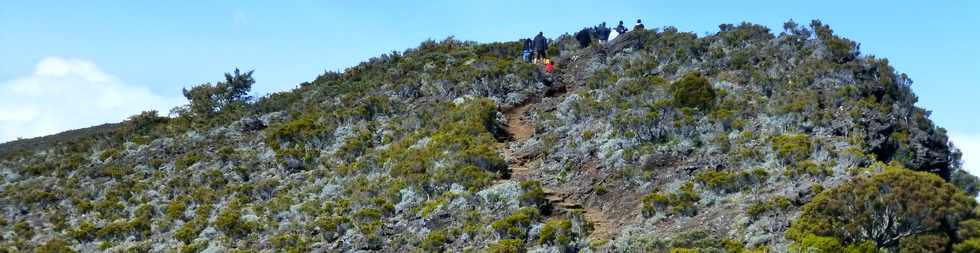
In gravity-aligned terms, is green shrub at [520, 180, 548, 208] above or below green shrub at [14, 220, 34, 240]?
below

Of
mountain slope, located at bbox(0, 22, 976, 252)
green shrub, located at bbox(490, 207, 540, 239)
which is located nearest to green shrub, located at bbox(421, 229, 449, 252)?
mountain slope, located at bbox(0, 22, 976, 252)

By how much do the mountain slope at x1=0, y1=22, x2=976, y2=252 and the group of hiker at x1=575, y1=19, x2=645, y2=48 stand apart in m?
1.35

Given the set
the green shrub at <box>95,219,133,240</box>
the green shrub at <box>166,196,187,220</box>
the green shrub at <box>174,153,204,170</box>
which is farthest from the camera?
the green shrub at <box>174,153,204,170</box>

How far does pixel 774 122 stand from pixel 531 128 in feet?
29.8

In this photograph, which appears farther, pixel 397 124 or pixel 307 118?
pixel 307 118

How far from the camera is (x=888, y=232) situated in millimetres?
19750

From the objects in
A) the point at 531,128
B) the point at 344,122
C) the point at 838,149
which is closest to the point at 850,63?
the point at 838,149

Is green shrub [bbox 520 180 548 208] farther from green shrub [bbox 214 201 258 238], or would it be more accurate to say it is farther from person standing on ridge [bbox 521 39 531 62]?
person standing on ridge [bbox 521 39 531 62]

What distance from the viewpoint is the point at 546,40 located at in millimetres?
43875

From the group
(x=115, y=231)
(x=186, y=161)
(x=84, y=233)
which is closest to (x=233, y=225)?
(x=115, y=231)

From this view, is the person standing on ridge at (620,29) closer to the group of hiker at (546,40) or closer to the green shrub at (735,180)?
the group of hiker at (546,40)

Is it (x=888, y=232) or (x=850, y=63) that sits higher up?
(x=850, y=63)

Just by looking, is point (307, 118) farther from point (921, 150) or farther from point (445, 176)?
point (921, 150)

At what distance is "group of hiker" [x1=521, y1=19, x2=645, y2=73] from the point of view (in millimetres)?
42156
